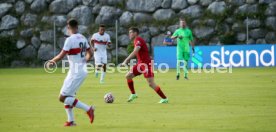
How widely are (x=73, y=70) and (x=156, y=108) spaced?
3.61m

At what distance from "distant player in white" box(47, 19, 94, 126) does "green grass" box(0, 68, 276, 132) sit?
346 millimetres

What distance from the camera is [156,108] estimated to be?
17.4 m

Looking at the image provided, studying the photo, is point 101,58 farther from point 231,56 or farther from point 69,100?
point 69,100

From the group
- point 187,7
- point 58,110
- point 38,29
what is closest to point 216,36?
point 187,7

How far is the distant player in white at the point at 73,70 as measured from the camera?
14.2 metres

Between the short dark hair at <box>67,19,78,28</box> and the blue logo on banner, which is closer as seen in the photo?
the short dark hair at <box>67,19,78,28</box>

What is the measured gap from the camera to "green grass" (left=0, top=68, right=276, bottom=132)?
45.4 feet

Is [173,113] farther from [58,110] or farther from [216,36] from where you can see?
[216,36]

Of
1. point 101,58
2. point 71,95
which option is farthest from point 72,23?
point 101,58

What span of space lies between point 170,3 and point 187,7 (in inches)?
47.6

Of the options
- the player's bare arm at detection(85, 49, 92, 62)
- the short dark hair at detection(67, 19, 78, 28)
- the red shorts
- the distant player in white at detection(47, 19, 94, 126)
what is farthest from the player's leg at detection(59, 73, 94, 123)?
the red shorts

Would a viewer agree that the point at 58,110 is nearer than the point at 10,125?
No

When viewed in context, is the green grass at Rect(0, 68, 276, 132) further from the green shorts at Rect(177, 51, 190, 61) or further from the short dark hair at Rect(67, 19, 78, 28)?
the green shorts at Rect(177, 51, 190, 61)

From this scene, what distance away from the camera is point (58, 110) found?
17344 millimetres
